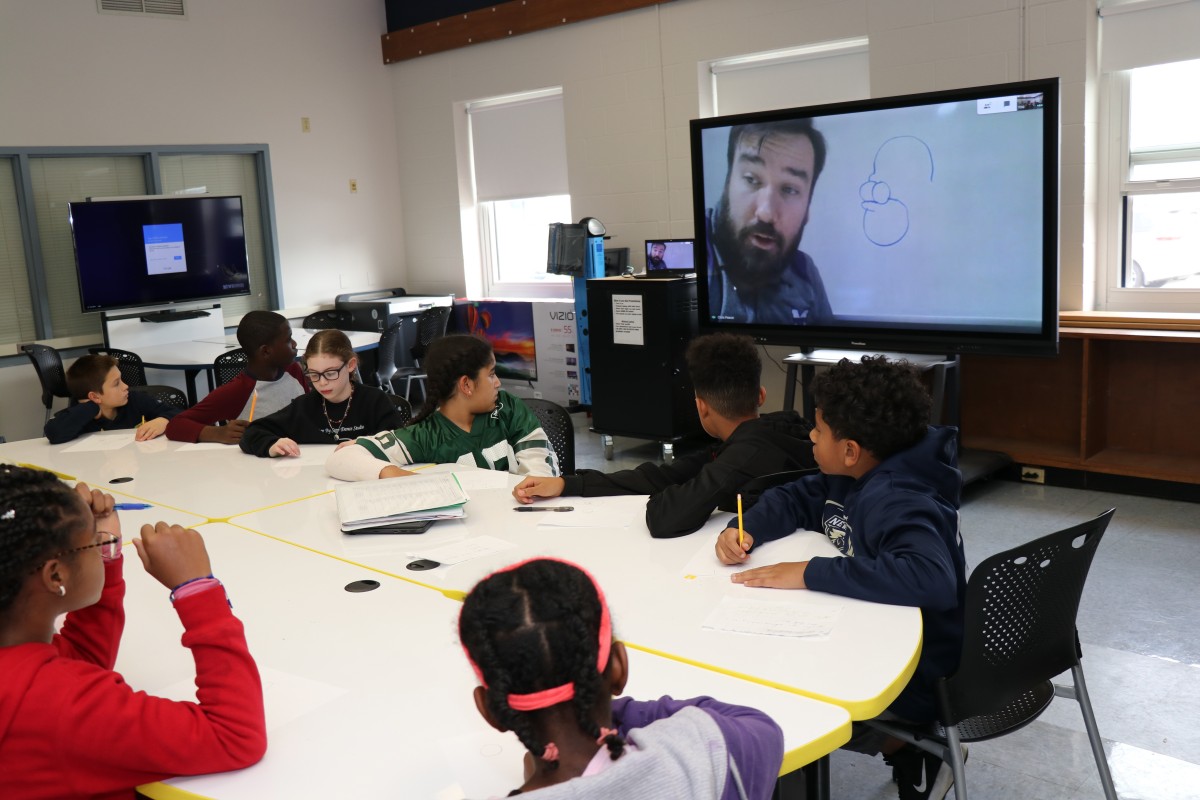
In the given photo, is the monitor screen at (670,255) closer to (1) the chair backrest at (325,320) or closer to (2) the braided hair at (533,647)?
(1) the chair backrest at (325,320)

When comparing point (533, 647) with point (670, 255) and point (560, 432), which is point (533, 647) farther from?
point (670, 255)

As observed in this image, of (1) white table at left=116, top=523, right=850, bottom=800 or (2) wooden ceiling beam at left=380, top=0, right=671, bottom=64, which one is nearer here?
(1) white table at left=116, top=523, right=850, bottom=800

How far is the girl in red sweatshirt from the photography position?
125 centimetres

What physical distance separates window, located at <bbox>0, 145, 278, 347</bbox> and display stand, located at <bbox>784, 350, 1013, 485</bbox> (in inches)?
166

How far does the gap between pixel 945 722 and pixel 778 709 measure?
1.66 ft

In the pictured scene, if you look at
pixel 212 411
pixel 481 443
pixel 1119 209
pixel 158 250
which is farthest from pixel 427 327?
pixel 1119 209

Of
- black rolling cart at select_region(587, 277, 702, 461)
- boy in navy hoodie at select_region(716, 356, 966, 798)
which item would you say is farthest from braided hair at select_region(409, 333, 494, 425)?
black rolling cart at select_region(587, 277, 702, 461)

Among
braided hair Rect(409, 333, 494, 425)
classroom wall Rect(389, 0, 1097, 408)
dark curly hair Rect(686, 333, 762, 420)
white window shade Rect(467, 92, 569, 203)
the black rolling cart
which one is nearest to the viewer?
dark curly hair Rect(686, 333, 762, 420)

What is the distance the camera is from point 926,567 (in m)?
1.75

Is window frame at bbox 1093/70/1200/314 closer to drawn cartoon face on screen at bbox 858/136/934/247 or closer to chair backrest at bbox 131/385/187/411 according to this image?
drawn cartoon face on screen at bbox 858/136/934/247

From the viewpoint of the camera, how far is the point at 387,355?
6.29 metres

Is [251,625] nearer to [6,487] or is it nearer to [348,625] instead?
[348,625]

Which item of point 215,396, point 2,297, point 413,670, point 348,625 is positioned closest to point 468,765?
point 413,670

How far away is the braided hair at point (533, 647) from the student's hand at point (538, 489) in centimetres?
151
